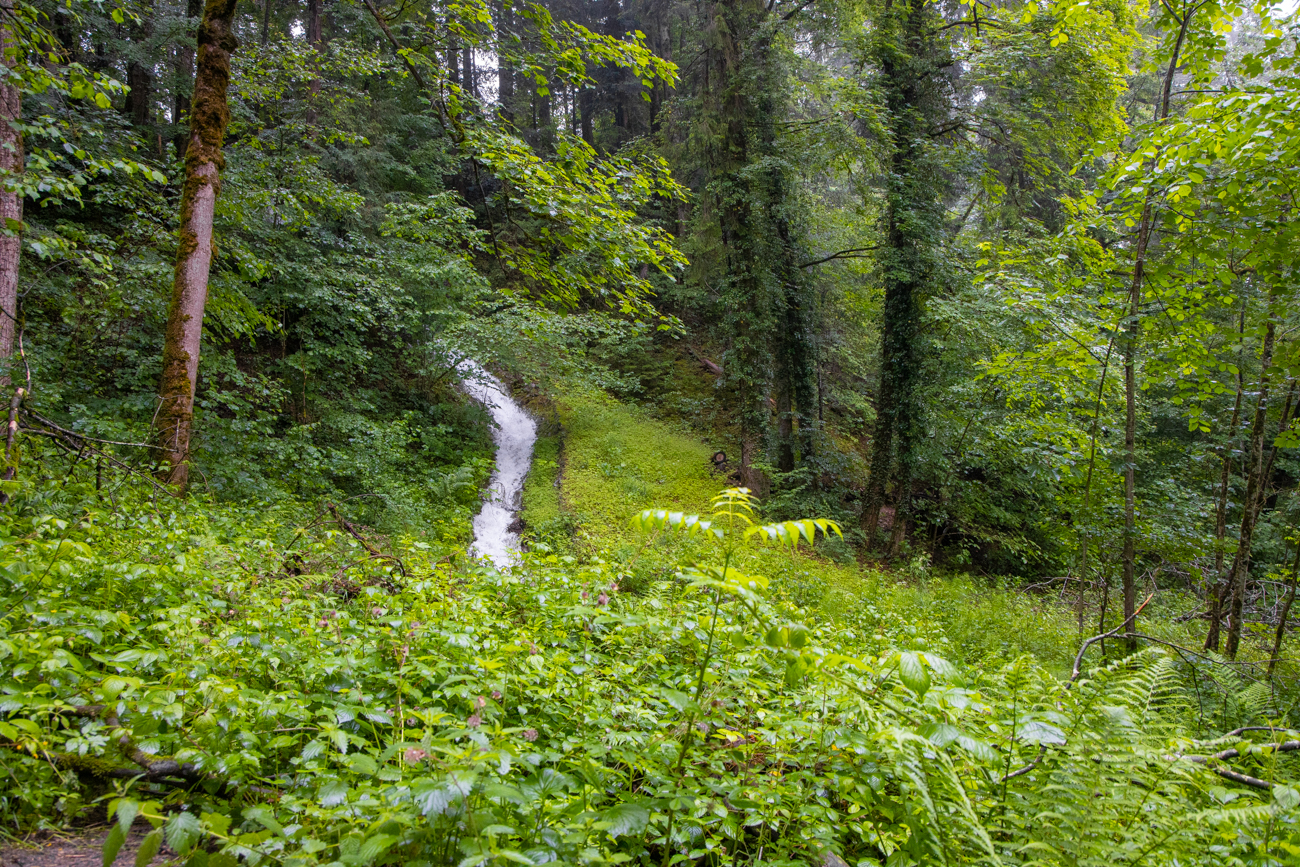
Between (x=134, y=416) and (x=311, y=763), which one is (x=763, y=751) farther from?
(x=134, y=416)

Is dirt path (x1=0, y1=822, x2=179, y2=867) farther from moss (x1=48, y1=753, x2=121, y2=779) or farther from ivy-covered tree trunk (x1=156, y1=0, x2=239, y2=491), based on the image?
ivy-covered tree trunk (x1=156, y1=0, x2=239, y2=491)

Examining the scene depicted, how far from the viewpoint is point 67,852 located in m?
1.69

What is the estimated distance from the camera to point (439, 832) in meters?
1.48

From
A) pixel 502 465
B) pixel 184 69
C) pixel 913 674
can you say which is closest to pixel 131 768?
pixel 913 674

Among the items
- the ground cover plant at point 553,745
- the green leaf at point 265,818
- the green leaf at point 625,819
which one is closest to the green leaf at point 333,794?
the ground cover plant at point 553,745

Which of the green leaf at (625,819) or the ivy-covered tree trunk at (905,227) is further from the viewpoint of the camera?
the ivy-covered tree trunk at (905,227)

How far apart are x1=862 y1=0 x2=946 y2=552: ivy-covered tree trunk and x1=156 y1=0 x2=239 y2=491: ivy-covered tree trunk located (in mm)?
9874

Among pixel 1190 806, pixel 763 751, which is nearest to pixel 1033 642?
pixel 1190 806

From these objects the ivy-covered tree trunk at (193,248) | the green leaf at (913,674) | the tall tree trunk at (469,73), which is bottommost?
the green leaf at (913,674)

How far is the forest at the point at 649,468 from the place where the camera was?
5.92 ft

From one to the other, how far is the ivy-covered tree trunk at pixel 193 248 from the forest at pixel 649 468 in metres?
0.03

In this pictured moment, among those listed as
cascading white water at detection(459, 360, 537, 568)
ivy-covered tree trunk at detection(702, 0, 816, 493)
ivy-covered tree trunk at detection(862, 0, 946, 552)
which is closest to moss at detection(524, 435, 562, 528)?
cascading white water at detection(459, 360, 537, 568)

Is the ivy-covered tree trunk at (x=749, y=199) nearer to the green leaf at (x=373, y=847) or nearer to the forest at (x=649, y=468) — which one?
the forest at (x=649, y=468)

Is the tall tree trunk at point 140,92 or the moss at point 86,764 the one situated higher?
the tall tree trunk at point 140,92
